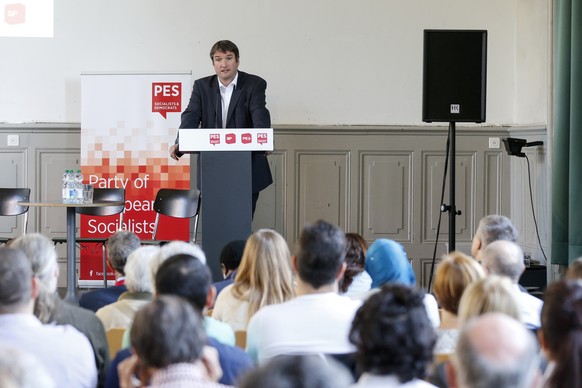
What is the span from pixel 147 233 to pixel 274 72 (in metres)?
1.85

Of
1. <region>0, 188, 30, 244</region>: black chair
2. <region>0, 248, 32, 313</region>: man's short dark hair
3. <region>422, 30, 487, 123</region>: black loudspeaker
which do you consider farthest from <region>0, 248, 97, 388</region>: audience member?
<region>422, 30, 487, 123</region>: black loudspeaker

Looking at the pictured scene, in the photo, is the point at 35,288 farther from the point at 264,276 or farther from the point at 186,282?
the point at 264,276

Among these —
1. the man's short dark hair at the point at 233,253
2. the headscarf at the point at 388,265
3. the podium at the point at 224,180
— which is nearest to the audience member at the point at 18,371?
the headscarf at the point at 388,265

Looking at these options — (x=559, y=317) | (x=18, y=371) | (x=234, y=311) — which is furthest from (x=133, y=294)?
(x=18, y=371)

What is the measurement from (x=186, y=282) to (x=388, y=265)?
1.39 metres

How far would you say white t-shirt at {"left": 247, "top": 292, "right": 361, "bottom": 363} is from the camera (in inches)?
111

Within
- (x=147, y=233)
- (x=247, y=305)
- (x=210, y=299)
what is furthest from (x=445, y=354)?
(x=147, y=233)

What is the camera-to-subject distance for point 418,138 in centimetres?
859

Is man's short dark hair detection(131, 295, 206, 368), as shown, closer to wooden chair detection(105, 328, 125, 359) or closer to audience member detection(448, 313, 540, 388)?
audience member detection(448, 313, 540, 388)

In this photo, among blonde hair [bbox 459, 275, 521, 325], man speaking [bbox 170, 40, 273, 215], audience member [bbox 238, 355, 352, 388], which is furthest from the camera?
man speaking [bbox 170, 40, 273, 215]

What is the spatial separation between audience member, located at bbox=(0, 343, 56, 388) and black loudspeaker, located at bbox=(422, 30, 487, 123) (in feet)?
19.9

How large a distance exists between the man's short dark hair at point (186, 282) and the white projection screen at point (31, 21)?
6.25 m

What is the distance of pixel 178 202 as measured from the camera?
24.1 ft

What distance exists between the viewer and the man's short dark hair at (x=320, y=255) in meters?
3.09
